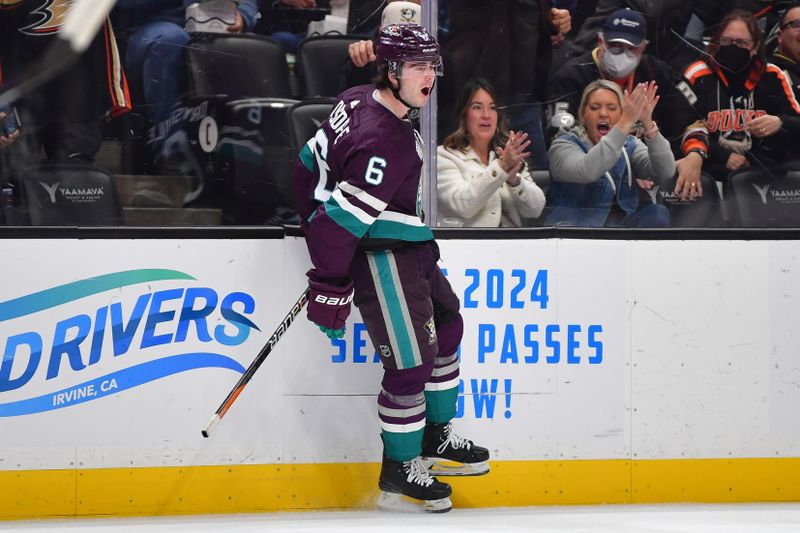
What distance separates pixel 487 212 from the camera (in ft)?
11.5

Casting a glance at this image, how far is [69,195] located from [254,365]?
0.75m

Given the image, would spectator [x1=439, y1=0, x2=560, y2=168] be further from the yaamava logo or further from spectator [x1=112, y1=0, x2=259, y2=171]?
the yaamava logo

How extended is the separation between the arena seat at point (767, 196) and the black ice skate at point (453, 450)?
3.81 feet

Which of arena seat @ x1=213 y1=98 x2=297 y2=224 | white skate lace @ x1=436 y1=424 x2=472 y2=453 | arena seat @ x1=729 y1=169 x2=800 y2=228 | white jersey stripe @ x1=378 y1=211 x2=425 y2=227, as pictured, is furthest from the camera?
arena seat @ x1=729 y1=169 x2=800 y2=228

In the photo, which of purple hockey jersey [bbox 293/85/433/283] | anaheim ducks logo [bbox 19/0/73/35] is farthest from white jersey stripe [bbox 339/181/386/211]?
anaheim ducks logo [bbox 19/0/73/35]

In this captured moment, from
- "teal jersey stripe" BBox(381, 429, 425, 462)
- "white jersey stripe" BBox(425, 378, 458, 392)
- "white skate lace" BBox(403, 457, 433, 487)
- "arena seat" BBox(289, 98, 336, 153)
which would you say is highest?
"arena seat" BBox(289, 98, 336, 153)

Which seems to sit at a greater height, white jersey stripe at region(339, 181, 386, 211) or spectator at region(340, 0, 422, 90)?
spectator at region(340, 0, 422, 90)

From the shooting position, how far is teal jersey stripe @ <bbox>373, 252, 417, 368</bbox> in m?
3.12

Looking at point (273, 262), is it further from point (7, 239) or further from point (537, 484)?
point (537, 484)

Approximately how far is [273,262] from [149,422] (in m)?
0.59

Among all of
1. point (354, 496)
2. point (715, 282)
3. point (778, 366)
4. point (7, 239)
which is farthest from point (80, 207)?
point (778, 366)

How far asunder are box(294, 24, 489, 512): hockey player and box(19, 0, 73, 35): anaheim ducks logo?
2.62 feet

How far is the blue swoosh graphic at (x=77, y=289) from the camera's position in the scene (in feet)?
10.5

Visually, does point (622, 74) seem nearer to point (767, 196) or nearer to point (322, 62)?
point (767, 196)
